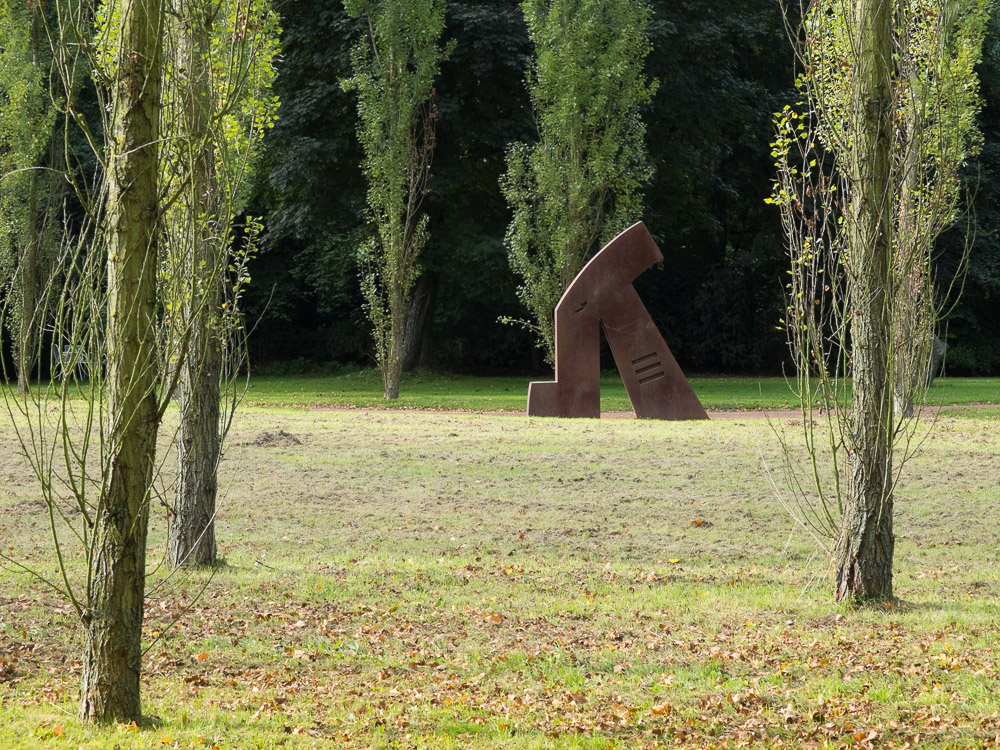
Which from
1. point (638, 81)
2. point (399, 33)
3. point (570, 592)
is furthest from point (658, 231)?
point (570, 592)

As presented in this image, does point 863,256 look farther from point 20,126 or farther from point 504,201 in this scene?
point 504,201

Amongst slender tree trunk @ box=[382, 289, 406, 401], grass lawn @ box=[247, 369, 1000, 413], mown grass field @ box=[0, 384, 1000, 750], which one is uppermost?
slender tree trunk @ box=[382, 289, 406, 401]

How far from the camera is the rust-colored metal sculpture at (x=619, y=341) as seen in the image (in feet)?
55.0

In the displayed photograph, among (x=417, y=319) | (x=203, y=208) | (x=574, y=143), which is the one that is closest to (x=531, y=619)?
(x=203, y=208)

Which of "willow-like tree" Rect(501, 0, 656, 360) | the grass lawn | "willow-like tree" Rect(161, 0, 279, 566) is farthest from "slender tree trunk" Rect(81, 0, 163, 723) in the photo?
"willow-like tree" Rect(501, 0, 656, 360)

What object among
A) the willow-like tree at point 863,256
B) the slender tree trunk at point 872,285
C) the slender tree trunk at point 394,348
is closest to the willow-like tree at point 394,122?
the slender tree trunk at point 394,348

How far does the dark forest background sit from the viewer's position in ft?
86.2

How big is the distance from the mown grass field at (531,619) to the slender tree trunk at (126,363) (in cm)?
23

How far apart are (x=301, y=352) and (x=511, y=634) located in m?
30.1

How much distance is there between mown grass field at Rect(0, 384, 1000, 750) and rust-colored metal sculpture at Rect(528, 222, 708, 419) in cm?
473

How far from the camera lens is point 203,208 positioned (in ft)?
18.0

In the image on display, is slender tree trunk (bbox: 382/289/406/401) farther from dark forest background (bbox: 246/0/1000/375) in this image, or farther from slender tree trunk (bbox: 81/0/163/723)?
slender tree trunk (bbox: 81/0/163/723)

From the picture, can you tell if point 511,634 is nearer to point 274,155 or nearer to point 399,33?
point 399,33

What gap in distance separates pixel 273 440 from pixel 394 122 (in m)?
11.2
